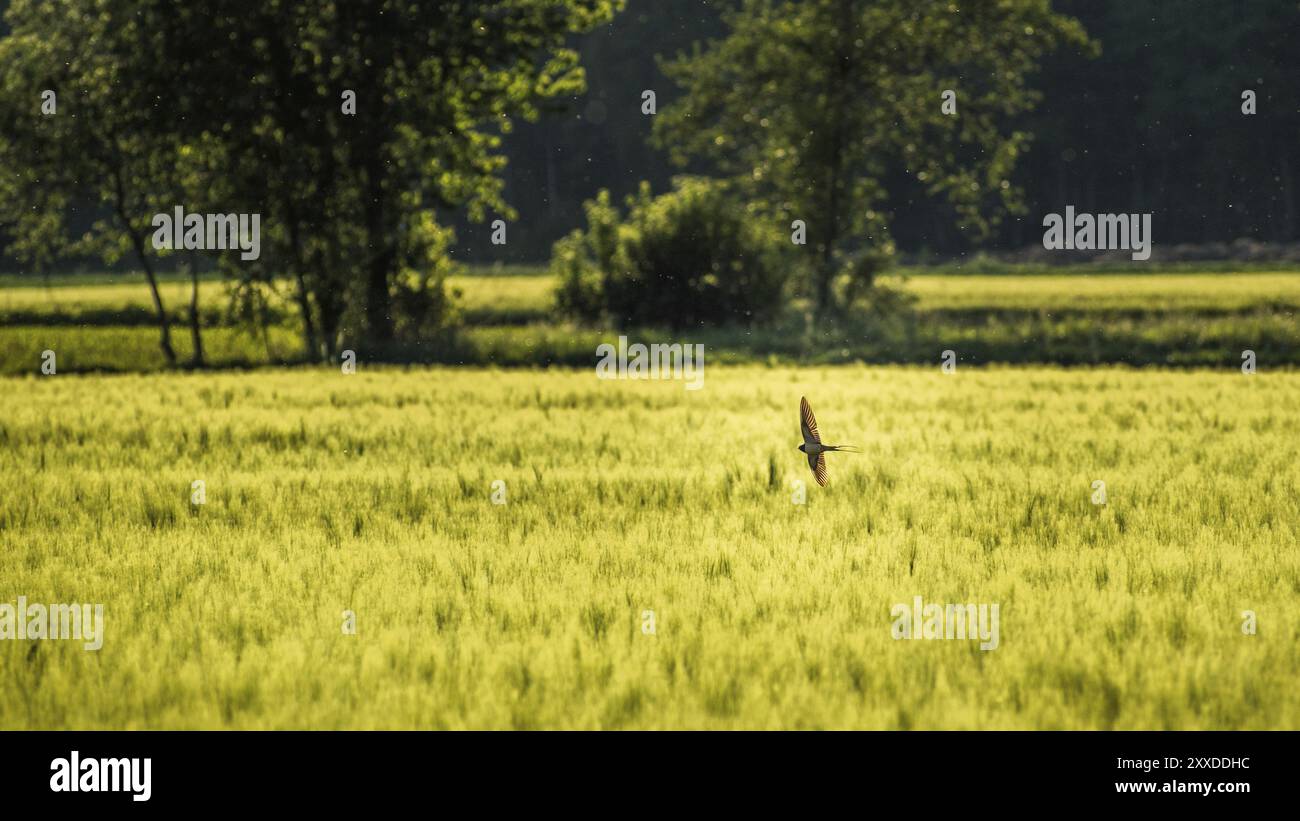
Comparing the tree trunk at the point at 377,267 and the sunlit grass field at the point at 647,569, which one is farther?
the tree trunk at the point at 377,267

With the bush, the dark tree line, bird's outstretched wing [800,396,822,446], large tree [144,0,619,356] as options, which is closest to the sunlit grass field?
bird's outstretched wing [800,396,822,446]

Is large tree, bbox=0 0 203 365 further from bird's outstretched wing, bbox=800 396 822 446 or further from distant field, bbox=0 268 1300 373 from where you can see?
bird's outstretched wing, bbox=800 396 822 446

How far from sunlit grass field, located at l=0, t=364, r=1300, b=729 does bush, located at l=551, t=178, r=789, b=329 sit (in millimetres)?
21158

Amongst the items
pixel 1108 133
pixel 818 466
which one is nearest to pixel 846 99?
pixel 818 466

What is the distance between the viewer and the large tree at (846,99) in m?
37.2

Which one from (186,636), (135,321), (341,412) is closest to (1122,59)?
(135,321)

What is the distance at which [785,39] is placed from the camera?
123 ft

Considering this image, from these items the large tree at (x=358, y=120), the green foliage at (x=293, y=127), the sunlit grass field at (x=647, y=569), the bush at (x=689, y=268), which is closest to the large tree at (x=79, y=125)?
the green foliage at (x=293, y=127)

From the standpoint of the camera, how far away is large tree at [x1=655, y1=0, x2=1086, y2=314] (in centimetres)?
3725

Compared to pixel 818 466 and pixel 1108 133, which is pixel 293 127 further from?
pixel 1108 133

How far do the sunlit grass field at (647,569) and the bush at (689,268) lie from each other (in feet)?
69.4

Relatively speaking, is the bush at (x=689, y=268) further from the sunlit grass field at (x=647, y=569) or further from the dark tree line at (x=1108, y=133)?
the dark tree line at (x=1108, y=133)

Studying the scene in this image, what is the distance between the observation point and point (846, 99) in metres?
37.4

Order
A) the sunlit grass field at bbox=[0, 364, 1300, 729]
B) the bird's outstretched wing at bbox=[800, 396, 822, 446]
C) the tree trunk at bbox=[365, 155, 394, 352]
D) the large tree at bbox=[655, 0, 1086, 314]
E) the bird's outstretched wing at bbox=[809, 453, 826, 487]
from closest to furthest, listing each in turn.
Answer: the sunlit grass field at bbox=[0, 364, 1300, 729]
the bird's outstretched wing at bbox=[800, 396, 822, 446]
the bird's outstretched wing at bbox=[809, 453, 826, 487]
the tree trunk at bbox=[365, 155, 394, 352]
the large tree at bbox=[655, 0, 1086, 314]
